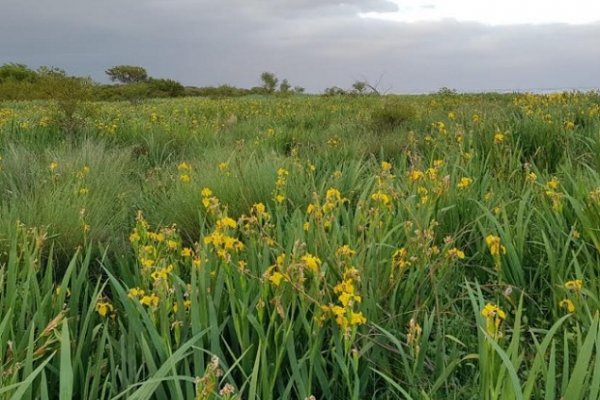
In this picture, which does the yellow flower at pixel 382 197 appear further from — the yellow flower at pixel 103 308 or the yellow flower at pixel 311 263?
the yellow flower at pixel 103 308

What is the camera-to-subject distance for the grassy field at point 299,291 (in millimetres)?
1396

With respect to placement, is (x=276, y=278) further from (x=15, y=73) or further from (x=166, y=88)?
(x=15, y=73)

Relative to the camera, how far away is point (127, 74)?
44.5 metres

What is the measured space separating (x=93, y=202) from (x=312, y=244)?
1.60 m

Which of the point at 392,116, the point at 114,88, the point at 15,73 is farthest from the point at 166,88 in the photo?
the point at 392,116

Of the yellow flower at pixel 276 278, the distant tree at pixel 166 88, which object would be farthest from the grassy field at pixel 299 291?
the distant tree at pixel 166 88

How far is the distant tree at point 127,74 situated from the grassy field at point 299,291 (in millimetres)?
42839

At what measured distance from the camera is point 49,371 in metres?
1.57

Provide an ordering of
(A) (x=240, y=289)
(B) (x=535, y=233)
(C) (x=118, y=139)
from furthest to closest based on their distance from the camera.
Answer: (C) (x=118, y=139) < (B) (x=535, y=233) < (A) (x=240, y=289)

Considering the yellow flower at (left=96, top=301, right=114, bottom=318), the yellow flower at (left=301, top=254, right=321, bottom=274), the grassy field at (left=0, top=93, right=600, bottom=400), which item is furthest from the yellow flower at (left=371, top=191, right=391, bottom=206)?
the yellow flower at (left=96, top=301, right=114, bottom=318)

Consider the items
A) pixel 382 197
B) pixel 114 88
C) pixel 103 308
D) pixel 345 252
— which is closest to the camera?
pixel 103 308

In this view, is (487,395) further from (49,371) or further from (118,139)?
(118,139)

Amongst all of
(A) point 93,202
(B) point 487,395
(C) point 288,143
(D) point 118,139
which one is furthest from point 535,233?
(D) point 118,139

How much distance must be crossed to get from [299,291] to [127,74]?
1820 inches
